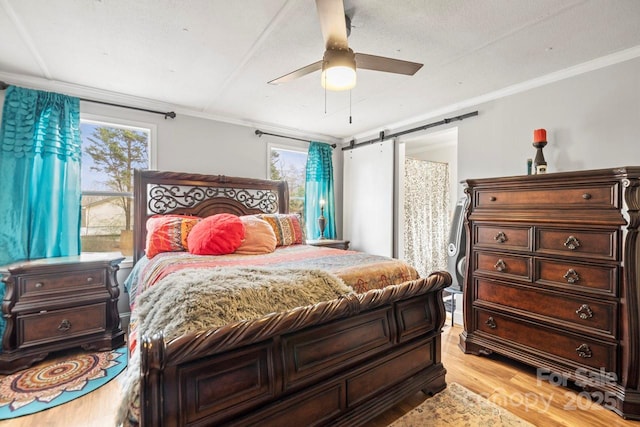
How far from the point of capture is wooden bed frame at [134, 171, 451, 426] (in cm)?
101

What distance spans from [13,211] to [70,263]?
746mm

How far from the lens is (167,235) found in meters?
2.59

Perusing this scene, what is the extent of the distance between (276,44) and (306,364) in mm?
2056

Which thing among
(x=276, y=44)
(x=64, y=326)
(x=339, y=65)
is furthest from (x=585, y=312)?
(x=64, y=326)

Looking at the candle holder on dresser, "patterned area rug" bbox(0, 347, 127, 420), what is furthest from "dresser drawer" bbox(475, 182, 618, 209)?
"patterned area rug" bbox(0, 347, 127, 420)

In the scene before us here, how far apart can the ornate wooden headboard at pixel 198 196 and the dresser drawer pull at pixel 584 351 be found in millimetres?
3008

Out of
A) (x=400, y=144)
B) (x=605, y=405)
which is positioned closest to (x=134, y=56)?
(x=400, y=144)


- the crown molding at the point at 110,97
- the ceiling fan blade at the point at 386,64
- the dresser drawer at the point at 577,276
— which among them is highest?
the crown molding at the point at 110,97

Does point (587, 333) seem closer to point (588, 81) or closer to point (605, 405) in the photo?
point (605, 405)

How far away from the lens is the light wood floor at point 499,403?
1.68 metres

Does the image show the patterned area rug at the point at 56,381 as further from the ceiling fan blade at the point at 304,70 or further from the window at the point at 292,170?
the window at the point at 292,170

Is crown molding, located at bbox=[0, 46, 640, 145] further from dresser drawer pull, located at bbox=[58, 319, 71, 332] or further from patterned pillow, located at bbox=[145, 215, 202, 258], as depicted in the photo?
dresser drawer pull, located at bbox=[58, 319, 71, 332]

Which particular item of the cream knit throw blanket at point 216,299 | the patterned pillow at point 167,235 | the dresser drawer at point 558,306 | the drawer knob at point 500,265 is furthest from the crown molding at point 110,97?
the dresser drawer at point 558,306

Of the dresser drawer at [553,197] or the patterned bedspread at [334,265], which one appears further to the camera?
the dresser drawer at [553,197]
